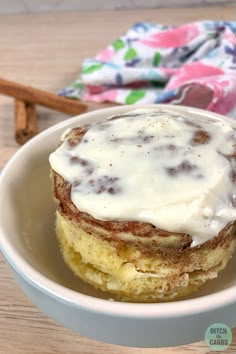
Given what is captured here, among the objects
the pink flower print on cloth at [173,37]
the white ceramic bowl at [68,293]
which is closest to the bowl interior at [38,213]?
the white ceramic bowl at [68,293]

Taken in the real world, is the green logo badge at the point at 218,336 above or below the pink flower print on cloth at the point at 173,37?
below

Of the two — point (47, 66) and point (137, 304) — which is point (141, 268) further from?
point (47, 66)

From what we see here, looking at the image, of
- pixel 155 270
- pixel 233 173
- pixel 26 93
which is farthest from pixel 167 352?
pixel 26 93

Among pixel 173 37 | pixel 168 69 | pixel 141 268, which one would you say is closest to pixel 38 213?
pixel 141 268

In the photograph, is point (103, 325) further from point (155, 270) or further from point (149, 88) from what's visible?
point (149, 88)

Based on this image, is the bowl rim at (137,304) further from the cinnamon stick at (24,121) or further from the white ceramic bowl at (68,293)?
the cinnamon stick at (24,121)

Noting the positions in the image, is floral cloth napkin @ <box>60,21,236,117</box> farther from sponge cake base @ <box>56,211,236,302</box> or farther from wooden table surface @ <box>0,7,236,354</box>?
sponge cake base @ <box>56,211,236,302</box>
